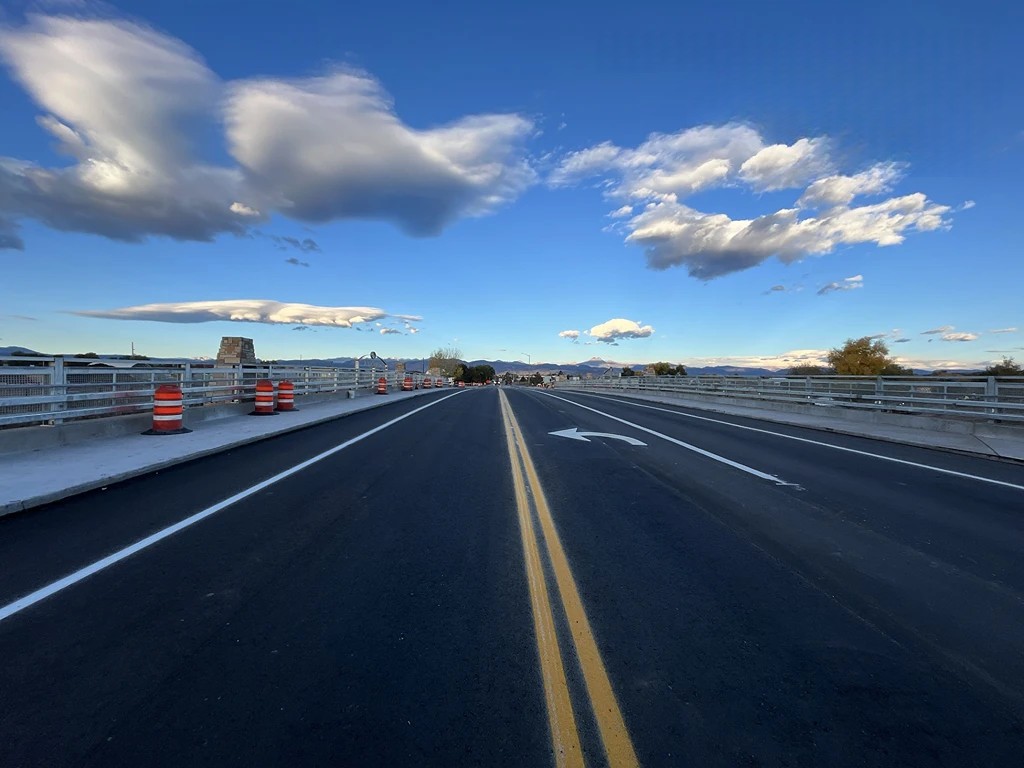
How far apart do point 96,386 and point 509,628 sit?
1141cm

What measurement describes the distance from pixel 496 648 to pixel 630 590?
1.40 metres

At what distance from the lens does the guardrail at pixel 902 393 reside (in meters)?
14.2

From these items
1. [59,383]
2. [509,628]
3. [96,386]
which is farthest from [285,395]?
[509,628]

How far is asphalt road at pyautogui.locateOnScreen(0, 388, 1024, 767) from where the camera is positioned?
278cm

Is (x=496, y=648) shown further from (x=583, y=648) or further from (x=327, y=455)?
(x=327, y=455)

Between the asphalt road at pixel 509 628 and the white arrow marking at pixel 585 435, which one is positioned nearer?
the asphalt road at pixel 509 628

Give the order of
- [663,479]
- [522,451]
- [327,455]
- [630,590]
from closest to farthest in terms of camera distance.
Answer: [630,590] → [663,479] → [327,455] → [522,451]

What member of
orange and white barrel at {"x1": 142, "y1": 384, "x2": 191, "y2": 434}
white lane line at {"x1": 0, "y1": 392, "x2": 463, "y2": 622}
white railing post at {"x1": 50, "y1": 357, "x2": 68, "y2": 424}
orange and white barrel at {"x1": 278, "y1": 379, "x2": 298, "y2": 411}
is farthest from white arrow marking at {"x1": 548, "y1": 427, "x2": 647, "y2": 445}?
white railing post at {"x1": 50, "y1": 357, "x2": 68, "y2": 424}

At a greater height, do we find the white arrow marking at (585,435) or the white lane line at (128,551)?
the white arrow marking at (585,435)

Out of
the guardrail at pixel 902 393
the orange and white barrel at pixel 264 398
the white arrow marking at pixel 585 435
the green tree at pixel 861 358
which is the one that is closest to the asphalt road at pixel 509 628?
the white arrow marking at pixel 585 435

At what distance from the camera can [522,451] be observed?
11.7 m

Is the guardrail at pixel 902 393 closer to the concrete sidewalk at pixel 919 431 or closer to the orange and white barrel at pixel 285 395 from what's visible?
the concrete sidewalk at pixel 919 431

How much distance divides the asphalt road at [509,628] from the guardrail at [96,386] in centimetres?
365

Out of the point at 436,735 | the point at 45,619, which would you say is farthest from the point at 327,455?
the point at 436,735
